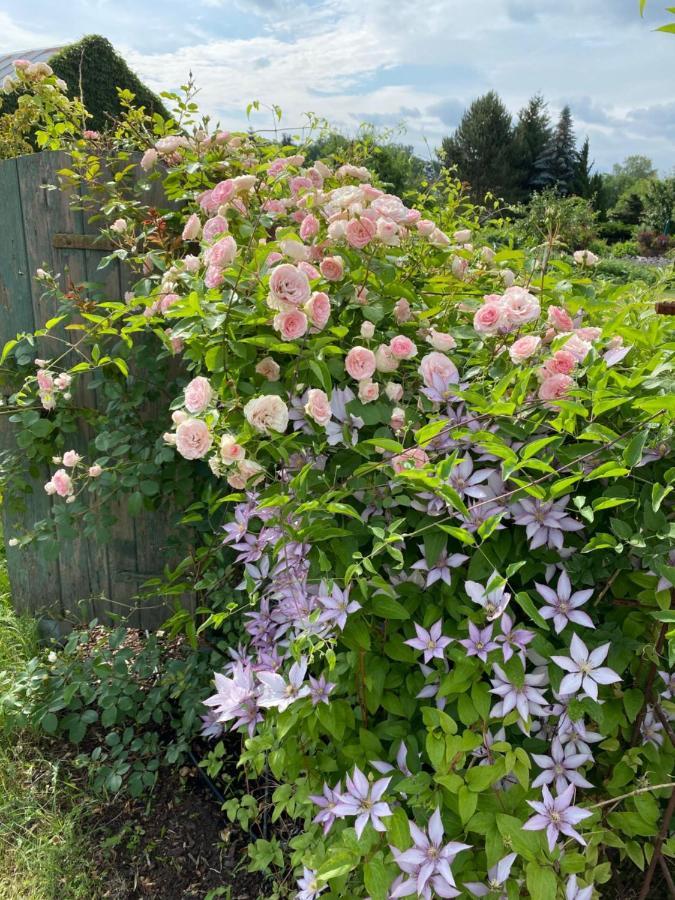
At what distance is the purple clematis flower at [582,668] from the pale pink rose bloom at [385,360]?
61cm

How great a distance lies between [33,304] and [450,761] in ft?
7.06

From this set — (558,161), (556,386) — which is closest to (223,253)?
(556,386)

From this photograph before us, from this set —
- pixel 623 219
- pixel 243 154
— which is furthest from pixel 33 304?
pixel 623 219

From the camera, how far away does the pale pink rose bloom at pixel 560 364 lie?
3.95ft

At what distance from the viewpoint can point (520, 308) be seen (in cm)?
128

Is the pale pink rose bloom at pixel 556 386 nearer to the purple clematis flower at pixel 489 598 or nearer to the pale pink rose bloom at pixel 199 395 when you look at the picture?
the purple clematis flower at pixel 489 598

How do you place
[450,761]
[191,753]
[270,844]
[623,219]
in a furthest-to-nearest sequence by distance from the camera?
[623,219] → [191,753] → [270,844] → [450,761]

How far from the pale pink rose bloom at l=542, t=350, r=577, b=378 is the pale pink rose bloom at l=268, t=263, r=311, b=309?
468 mm

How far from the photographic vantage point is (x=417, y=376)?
1440 millimetres

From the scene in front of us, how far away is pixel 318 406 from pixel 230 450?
0.20 m

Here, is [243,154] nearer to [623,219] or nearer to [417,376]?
[417,376]

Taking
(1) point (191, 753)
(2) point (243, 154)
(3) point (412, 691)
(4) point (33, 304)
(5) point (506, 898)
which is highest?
(2) point (243, 154)

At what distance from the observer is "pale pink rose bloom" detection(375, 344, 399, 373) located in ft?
4.36

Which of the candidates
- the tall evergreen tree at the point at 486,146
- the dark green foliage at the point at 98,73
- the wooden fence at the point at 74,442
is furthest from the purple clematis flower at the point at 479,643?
the tall evergreen tree at the point at 486,146
